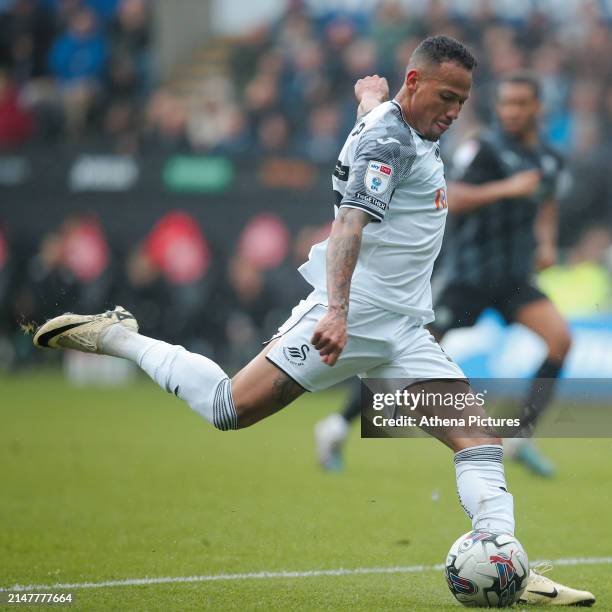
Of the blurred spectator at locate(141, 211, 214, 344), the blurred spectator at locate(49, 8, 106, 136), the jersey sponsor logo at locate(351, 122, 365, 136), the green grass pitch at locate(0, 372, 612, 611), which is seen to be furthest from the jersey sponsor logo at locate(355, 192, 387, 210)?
the blurred spectator at locate(49, 8, 106, 136)

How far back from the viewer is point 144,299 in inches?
632

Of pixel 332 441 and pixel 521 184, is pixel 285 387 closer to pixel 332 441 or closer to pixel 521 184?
pixel 521 184

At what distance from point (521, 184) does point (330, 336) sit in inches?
133

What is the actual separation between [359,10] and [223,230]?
14.8 ft

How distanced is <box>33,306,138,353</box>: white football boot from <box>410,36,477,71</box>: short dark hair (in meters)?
1.76

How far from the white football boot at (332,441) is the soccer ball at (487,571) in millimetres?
4021

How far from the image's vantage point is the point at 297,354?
16.7 feet

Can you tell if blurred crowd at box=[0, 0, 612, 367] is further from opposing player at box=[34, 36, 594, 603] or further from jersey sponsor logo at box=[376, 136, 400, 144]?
jersey sponsor logo at box=[376, 136, 400, 144]

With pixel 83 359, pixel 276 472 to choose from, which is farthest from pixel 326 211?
pixel 276 472

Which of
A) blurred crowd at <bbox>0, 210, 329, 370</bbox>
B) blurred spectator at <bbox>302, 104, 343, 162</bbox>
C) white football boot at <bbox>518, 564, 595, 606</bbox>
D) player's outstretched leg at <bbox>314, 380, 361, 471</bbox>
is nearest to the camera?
white football boot at <bbox>518, 564, 595, 606</bbox>

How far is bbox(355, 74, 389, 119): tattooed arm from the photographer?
5629 millimetres

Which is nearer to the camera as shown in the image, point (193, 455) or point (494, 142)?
point (494, 142)

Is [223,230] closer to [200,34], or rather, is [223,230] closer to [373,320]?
[200,34]

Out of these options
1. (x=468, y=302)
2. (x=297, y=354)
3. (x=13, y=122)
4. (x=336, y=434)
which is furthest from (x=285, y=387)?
(x=13, y=122)
